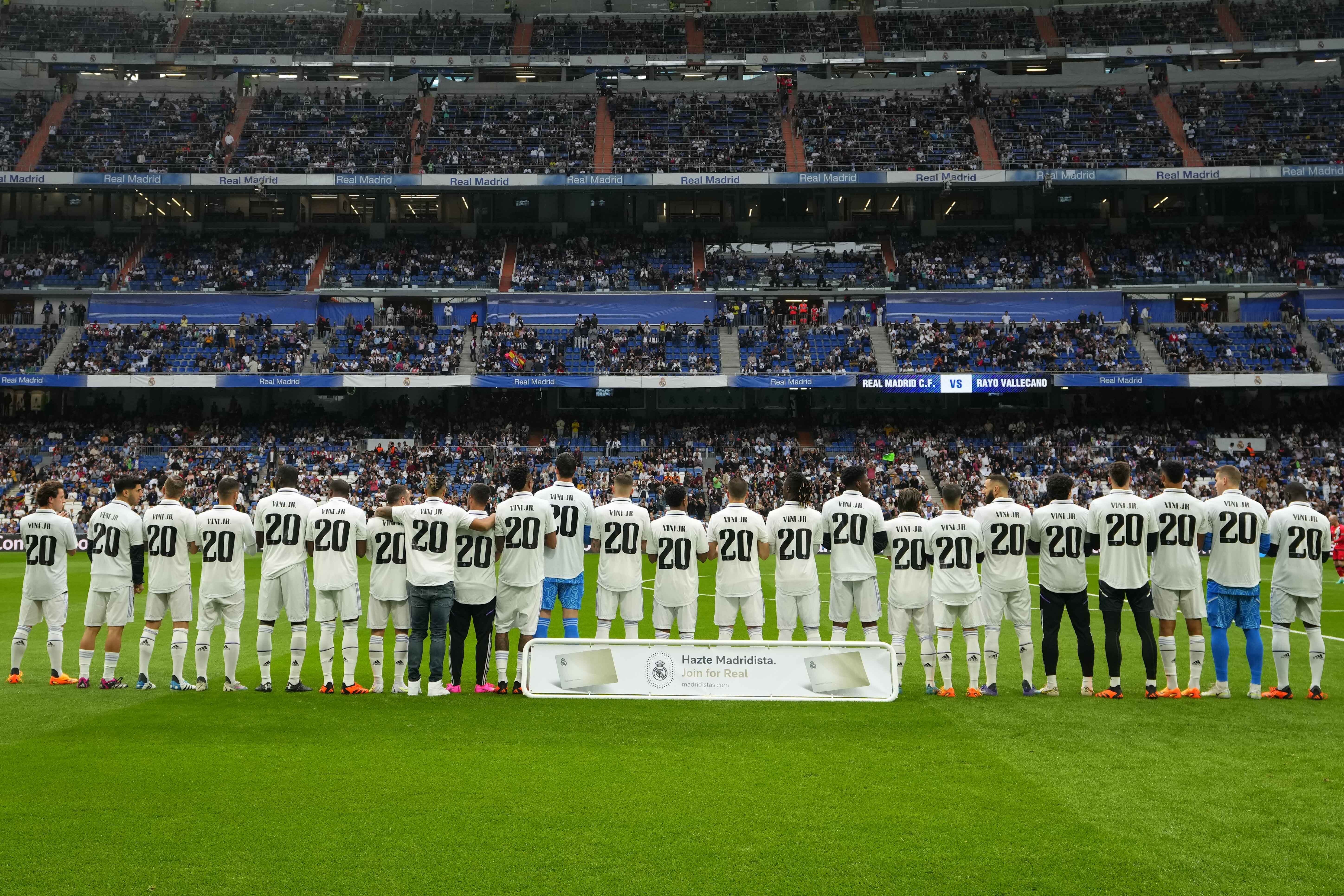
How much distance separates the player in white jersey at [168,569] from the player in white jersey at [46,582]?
3.51 ft

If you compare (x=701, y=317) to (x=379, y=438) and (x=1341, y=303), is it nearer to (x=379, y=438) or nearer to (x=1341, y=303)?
(x=379, y=438)

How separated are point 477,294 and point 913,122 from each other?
81.1 ft

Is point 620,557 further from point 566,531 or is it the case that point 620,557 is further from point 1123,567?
point 1123,567

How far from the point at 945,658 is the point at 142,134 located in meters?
54.0

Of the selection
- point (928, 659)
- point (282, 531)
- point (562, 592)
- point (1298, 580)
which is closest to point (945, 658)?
point (928, 659)

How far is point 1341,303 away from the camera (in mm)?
46594

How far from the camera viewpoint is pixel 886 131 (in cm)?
5222

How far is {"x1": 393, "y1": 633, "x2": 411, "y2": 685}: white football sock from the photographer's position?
1091cm

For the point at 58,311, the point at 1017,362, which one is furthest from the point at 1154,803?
the point at 58,311

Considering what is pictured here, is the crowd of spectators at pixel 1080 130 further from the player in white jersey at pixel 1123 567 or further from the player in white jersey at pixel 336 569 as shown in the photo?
the player in white jersey at pixel 336 569

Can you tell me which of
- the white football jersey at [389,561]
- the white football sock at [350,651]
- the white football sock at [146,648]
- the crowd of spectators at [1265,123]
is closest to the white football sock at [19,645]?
the white football sock at [146,648]

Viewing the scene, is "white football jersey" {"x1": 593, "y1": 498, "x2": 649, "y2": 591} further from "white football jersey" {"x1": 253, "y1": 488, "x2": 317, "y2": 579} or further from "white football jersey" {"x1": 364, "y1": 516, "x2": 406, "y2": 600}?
"white football jersey" {"x1": 253, "y1": 488, "x2": 317, "y2": 579}

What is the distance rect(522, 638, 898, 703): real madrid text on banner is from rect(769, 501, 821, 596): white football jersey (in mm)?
974

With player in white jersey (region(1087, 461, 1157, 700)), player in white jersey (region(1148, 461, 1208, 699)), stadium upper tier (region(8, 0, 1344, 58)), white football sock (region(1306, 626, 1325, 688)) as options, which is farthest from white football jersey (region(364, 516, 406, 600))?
stadium upper tier (region(8, 0, 1344, 58))
